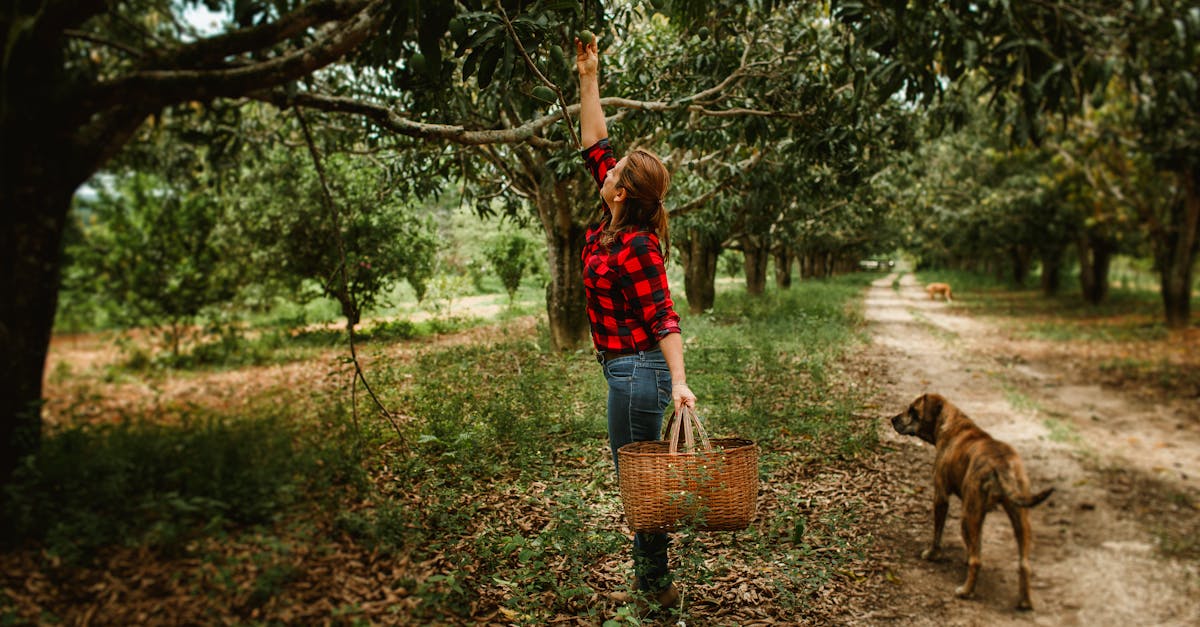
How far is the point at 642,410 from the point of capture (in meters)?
3.57

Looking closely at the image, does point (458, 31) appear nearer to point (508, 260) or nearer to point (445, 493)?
point (445, 493)

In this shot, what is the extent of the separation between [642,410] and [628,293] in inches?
22.9

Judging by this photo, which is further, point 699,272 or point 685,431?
point 699,272

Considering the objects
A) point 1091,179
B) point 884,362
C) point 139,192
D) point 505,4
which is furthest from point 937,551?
point 1091,179

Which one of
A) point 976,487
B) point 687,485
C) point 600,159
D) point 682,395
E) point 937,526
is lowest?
point 937,526

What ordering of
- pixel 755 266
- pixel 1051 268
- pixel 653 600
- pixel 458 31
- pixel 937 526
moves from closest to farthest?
pixel 458 31, pixel 653 600, pixel 937 526, pixel 755 266, pixel 1051 268

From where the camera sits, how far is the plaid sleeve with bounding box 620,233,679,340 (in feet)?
11.0

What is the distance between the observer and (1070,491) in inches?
261

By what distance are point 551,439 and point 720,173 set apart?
284 inches

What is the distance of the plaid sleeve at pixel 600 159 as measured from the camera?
3838mm

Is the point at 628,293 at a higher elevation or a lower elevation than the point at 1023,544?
higher

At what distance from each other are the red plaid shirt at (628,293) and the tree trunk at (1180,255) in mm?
16655

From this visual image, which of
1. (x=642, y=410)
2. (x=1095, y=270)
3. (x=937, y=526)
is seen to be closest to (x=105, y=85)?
(x=642, y=410)

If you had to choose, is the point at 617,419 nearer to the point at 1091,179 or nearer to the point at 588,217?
the point at 588,217
